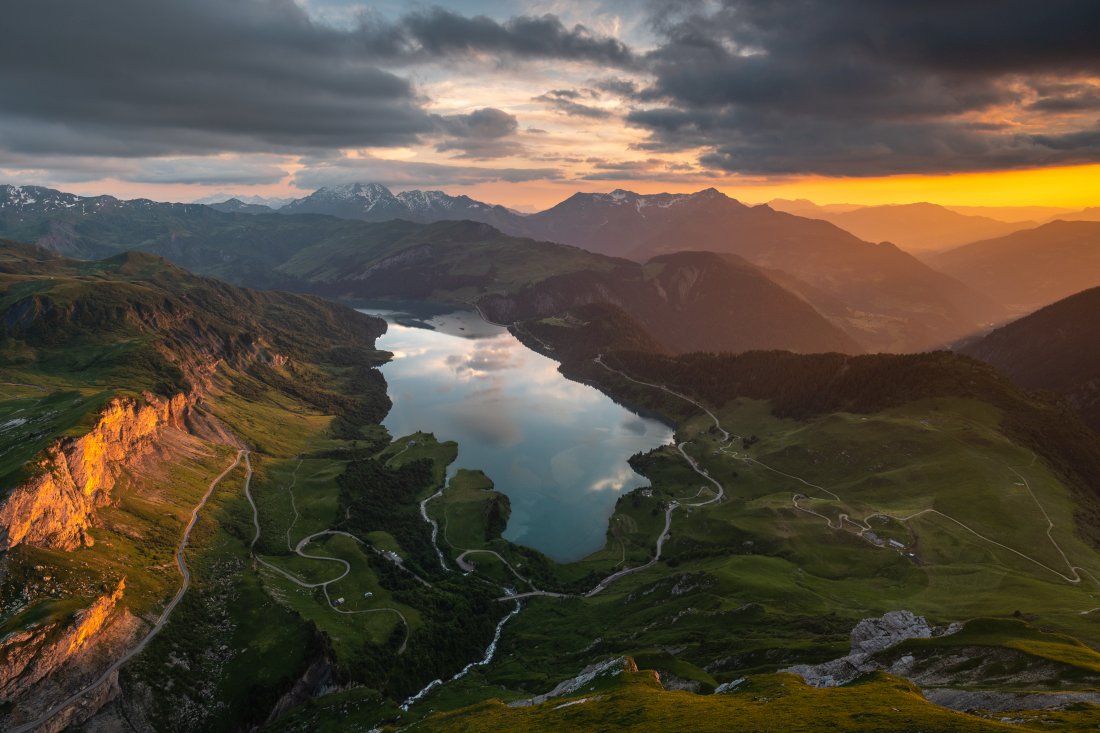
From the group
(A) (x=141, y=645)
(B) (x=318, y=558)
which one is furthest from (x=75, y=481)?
(B) (x=318, y=558)

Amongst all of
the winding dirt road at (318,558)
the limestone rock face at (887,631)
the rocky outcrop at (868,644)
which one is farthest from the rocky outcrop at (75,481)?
the limestone rock face at (887,631)

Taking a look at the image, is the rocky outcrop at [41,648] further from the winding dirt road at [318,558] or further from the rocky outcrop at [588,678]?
the rocky outcrop at [588,678]

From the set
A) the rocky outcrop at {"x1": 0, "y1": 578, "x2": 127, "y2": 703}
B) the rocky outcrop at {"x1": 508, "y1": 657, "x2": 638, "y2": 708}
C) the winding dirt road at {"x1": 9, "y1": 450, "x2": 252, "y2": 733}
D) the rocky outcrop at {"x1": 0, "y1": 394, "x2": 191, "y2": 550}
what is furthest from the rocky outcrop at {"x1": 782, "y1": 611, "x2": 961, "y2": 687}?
the rocky outcrop at {"x1": 0, "y1": 394, "x2": 191, "y2": 550}

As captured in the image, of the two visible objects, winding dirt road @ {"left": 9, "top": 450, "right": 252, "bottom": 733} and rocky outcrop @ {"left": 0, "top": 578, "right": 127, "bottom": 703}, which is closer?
rocky outcrop @ {"left": 0, "top": 578, "right": 127, "bottom": 703}

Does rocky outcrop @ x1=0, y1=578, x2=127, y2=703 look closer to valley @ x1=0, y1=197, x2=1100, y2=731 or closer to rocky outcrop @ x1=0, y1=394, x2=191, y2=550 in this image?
valley @ x1=0, y1=197, x2=1100, y2=731

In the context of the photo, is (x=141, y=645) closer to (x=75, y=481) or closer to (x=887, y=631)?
(x=75, y=481)

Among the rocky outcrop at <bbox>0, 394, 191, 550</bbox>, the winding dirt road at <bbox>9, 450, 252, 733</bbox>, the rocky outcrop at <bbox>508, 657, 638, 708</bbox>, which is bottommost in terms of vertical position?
the winding dirt road at <bbox>9, 450, 252, 733</bbox>
